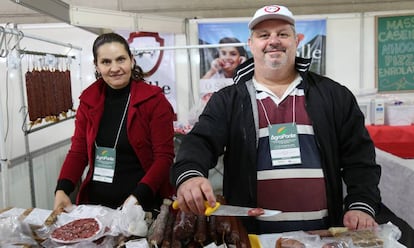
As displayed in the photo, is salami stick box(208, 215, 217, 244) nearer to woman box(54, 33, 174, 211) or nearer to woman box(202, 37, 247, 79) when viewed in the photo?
woman box(54, 33, 174, 211)

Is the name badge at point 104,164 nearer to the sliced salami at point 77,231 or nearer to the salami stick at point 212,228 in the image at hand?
the sliced salami at point 77,231

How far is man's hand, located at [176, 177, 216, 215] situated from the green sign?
3909 millimetres

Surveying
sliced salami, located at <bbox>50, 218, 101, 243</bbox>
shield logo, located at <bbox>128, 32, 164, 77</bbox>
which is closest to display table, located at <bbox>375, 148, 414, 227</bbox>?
sliced salami, located at <bbox>50, 218, 101, 243</bbox>

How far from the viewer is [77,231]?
3.36 feet

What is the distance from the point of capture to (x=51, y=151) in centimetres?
280

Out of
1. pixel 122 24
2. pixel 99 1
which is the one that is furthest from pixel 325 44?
pixel 99 1

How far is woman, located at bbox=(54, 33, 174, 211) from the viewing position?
1.48 meters

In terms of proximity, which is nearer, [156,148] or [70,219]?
[70,219]

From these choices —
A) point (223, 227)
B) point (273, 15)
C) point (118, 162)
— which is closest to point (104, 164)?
point (118, 162)

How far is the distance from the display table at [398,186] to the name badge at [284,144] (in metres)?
1.15

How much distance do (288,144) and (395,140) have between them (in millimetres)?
2697

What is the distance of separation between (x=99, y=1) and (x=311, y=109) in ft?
12.5

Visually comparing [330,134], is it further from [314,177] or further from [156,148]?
[156,148]

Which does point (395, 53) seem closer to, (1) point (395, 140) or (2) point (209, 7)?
(1) point (395, 140)
